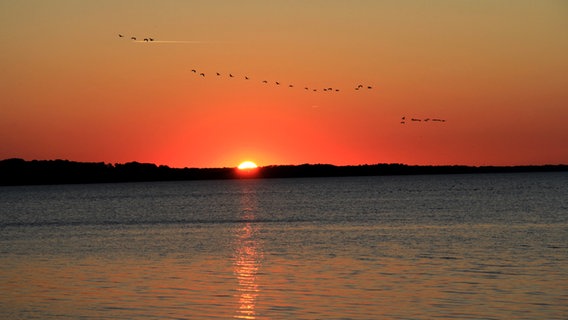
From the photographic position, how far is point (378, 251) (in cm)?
5488

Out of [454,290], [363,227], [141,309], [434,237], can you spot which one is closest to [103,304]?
[141,309]

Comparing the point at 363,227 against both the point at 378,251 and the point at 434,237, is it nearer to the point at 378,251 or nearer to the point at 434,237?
the point at 434,237

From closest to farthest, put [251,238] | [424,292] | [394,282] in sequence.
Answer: [424,292], [394,282], [251,238]

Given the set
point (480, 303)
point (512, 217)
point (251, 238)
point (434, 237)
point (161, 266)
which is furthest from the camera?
point (512, 217)

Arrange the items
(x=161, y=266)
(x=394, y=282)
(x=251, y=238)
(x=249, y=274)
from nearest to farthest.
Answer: (x=394, y=282)
(x=249, y=274)
(x=161, y=266)
(x=251, y=238)

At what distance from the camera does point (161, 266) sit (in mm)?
48406

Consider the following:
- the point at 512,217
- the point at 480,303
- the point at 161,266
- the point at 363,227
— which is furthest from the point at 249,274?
the point at 512,217

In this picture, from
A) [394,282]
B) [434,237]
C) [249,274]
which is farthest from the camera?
[434,237]

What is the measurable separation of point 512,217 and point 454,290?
54402mm

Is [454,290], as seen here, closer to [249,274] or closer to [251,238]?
[249,274]

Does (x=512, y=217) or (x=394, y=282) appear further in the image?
(x=512, y=217)

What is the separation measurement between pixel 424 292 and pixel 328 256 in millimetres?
15929

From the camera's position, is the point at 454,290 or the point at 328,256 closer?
the point at 454,290

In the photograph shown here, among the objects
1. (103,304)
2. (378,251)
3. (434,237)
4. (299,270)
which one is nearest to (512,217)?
(434,237)
